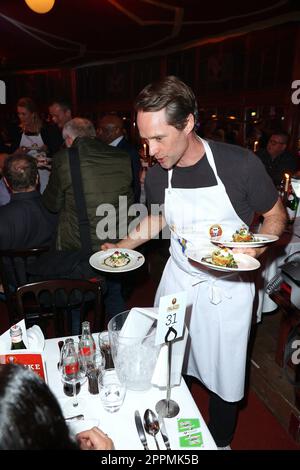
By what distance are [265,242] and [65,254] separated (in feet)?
5.09

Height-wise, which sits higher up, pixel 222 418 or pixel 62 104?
pixel 62 104

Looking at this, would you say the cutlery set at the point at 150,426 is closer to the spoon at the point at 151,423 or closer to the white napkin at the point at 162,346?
the spoon at the point at 151,423

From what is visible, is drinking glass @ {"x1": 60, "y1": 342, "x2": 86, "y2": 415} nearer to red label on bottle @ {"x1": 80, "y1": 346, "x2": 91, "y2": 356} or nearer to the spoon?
red label on bottle @ {"x1": 80, "y1": 346, "x2": 91, "y2": 356}

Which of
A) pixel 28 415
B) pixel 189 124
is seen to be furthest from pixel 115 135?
pixel 28 415

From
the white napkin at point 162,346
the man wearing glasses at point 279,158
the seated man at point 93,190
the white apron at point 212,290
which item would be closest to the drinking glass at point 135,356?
the white napkin at point 162,346

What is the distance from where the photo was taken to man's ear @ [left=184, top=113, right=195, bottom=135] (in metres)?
1.57

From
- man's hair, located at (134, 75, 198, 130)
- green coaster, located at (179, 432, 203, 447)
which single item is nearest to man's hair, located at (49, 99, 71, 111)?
man's hair, located at (134, 75, 198, 130)

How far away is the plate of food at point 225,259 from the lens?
1.51 meters

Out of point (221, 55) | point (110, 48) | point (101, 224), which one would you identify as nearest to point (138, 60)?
point (110, 48)

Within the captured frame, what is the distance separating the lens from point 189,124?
Result: 1587 mm

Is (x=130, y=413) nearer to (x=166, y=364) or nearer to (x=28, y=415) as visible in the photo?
(x=166, y=364)

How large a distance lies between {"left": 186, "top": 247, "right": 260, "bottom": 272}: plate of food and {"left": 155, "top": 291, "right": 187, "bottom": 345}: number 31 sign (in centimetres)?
37

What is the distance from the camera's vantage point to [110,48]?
29.6 feet

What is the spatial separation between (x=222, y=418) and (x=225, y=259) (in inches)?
37.6
